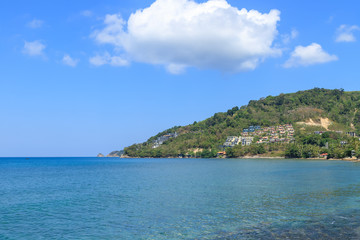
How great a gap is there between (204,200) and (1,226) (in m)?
20.1

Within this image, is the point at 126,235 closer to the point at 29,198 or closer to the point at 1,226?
the point at 1,226

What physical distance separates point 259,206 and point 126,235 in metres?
14.9

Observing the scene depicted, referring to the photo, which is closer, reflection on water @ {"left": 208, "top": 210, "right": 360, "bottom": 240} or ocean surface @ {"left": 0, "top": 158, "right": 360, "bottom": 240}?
reflection on water @ {"left": 208, "top": 210, "right": 360, "bottom": 240}

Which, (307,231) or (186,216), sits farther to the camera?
(186,216)

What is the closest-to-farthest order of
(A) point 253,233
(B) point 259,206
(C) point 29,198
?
(A) point 253,233 < (B) point 259,206 < (C) point 29,198

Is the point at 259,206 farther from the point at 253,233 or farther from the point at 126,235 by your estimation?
the point at 126,235

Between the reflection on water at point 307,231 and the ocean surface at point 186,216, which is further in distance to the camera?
the ocean surface at point 186,216

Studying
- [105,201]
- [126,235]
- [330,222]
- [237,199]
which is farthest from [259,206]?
[105,201]

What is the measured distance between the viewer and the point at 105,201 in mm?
35344

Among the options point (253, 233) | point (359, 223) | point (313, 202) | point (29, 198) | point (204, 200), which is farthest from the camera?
point (29, 198)

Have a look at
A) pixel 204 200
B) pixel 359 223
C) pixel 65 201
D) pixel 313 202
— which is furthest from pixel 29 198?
pixel 359 223

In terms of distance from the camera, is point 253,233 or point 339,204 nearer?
point 253,233

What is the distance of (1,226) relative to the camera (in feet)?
79.5

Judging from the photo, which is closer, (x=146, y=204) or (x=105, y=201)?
(x=146, y=204)
